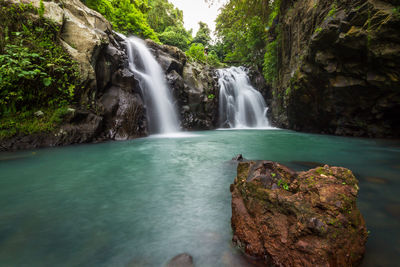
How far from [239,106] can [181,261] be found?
15.9 m

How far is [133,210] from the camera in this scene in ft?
8.20

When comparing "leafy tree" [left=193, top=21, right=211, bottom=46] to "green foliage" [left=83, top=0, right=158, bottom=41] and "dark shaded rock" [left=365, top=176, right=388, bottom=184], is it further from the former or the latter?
"dark shaded rock" [left=365, top=176, right=388, bottom=184]

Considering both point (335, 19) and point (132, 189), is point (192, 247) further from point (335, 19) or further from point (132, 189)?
point (335, 19)

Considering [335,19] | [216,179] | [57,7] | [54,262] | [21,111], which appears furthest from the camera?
[57,7]

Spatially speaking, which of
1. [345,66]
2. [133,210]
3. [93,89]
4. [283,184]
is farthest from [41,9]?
[345,66]

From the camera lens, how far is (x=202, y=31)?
105 feet

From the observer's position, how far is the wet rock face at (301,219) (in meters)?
1.31

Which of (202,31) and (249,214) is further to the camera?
(202,31)

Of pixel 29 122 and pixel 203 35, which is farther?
pixel 203 35

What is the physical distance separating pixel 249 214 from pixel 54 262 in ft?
5.59

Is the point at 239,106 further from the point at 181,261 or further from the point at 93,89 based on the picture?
the point at 181,261

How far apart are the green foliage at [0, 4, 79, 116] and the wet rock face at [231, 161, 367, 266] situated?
722cm

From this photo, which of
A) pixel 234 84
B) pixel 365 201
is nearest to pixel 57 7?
pixel 365 201

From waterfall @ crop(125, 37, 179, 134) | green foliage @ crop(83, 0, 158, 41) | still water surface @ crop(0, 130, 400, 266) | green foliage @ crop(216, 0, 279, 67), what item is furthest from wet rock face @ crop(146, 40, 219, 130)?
still water surface @ crop(0, 130, 400, 266)
